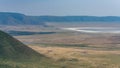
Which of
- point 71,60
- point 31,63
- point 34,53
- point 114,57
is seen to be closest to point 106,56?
point 114,57

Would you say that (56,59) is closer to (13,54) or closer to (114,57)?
(13,54)

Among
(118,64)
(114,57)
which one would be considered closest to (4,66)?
(118,64)

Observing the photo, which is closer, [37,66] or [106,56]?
[37,66]

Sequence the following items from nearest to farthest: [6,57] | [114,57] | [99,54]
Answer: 1. [6,57]
2. [114,57]
3. [99,54]

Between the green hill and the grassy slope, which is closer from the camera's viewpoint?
the grassy slope

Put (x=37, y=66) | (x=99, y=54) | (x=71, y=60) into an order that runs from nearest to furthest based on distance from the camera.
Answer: (x=37, y=66), (x=71, y=60), (x=99, y=54)

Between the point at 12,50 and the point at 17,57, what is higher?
the point at 12,50

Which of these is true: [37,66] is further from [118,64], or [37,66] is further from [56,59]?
[118,64]

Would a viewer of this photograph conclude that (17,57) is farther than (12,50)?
No

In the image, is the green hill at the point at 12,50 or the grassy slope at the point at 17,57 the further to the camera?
the green hill at the point at 12,50

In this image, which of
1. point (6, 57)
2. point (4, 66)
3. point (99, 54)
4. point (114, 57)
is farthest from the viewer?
point (99, 54)
